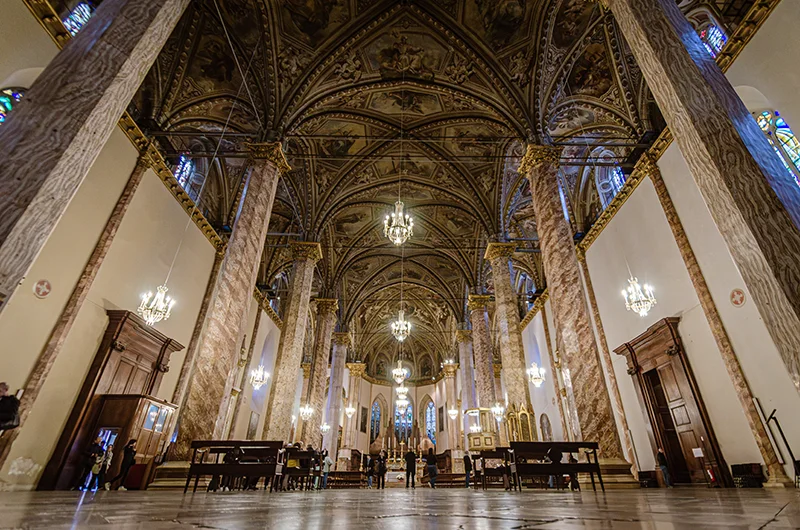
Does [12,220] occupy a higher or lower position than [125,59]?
lower

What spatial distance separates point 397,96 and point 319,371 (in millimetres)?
10434

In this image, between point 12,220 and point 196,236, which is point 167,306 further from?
point 12,220

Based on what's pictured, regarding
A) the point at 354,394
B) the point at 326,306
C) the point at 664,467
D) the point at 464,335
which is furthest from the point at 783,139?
the point at 354,394

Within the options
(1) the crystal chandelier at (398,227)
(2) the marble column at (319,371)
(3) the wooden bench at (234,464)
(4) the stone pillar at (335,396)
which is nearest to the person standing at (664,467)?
(1) the crystal chandelier at (398,227)

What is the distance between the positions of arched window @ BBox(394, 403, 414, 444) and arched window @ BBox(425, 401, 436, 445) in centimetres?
118

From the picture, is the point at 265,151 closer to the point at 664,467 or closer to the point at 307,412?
the point at 307,412

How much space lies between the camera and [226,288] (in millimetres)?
6945

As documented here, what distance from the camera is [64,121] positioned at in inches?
138

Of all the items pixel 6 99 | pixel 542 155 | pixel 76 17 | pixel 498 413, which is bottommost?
pixel 498 413

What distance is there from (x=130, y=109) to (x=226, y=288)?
5213 mm

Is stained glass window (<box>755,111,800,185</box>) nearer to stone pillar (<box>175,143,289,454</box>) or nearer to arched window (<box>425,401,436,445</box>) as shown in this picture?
stone pillar (<box>175,143,289,454</box>)

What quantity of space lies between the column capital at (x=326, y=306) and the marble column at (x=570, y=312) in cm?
1063

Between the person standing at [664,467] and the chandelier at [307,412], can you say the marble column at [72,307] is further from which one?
the person standing at [664,467]

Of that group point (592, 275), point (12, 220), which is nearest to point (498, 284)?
point (592, 275)
